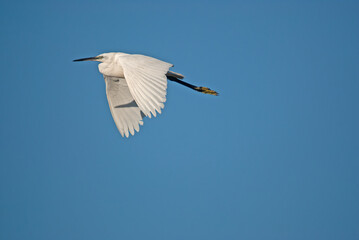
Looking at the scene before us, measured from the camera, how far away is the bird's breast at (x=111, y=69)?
33.6 feet

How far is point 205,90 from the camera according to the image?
12.1 meters

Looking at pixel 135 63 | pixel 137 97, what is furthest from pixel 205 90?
pixel 137 97

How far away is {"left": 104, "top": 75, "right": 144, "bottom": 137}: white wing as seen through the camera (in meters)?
10.8

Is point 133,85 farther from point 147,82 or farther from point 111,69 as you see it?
point 111,69

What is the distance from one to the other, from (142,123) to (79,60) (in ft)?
7.23

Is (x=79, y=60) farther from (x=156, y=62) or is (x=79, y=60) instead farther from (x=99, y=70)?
(x=156, y=62)

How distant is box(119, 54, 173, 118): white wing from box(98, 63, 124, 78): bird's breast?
4.85ft

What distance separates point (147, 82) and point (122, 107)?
3.44m

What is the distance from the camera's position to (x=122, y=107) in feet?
36.2

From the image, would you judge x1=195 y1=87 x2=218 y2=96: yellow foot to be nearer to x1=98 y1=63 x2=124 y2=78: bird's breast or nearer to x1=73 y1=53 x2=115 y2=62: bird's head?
x1=98 y1=63 x2=124 y2=78: bird's breast

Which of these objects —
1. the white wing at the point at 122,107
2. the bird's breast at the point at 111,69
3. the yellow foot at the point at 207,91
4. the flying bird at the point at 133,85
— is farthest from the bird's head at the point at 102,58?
the yellow foot at the point at 207,91

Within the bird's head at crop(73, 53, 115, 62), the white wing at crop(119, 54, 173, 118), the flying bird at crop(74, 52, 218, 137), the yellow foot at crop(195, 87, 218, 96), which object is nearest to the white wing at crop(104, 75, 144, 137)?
the flying bird at crop(74, 52, 218, 137)

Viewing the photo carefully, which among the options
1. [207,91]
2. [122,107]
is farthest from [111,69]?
[207,91]

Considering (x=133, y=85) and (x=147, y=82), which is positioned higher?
(x=147, y=82)
